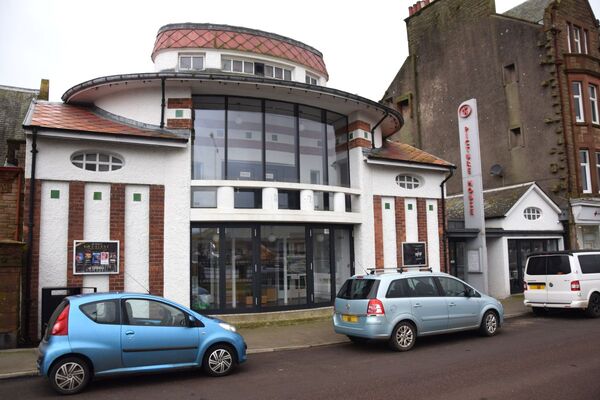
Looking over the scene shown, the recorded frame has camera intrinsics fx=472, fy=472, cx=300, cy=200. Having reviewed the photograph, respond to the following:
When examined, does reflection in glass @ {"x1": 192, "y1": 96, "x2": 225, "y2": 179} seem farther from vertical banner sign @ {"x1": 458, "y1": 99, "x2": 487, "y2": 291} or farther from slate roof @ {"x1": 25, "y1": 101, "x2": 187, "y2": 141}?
vertical banner sign @ {"x1": 458, "y1": 99, "x2": 487, "y2": 291}

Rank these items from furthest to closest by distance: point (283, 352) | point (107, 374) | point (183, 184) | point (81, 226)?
point (183, 184), point (81, 226), point (283, 352), point (107, 374)

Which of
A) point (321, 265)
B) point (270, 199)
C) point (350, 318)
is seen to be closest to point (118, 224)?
point (270, 199)

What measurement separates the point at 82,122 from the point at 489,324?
419 inches

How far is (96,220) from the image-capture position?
11062 millimetres

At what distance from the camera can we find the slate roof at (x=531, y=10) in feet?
75.2

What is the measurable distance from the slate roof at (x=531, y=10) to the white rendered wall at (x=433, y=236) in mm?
12394

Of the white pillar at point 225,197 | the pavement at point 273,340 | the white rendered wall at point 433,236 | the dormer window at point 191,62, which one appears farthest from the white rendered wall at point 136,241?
the white rendered wall at point 433,236

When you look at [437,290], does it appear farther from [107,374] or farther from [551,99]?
[551,99]

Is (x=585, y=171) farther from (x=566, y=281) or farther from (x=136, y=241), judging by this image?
(x=136, y=241)

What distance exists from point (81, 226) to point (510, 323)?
11017 millimetres

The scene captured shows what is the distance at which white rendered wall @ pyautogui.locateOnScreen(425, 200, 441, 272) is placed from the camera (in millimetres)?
15469

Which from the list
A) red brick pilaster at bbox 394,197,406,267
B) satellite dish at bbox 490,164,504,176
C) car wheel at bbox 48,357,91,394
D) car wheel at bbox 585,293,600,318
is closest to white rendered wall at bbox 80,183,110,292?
car wheel at bbox 48,357,91,394

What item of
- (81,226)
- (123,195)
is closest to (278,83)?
(123,195)

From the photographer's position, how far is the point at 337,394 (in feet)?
20.8
